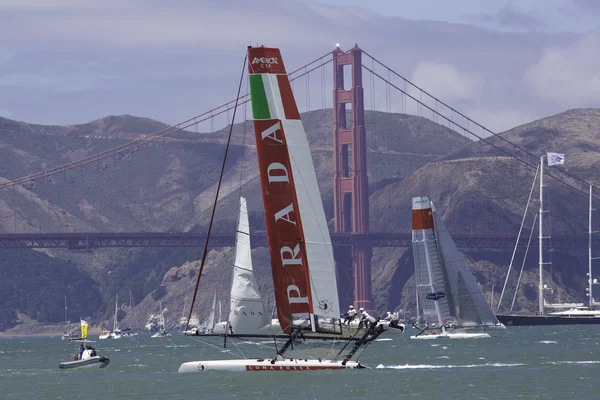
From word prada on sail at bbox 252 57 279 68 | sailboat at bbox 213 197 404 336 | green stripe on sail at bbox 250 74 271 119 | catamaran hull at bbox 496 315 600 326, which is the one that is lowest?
catamaran hull at bbox 496 315 600 326

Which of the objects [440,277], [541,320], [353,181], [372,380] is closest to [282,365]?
[372,380]

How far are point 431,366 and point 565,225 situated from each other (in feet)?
421

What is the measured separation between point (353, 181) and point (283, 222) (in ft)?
305

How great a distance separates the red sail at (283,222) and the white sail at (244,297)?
3.60m

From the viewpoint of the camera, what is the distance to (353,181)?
125 m

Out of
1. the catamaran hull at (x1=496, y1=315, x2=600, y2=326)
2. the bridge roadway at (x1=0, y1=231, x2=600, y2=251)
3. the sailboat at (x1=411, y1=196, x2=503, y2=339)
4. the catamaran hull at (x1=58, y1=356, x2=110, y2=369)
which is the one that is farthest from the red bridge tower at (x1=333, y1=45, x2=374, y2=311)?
the catamaran hull at (x1=58, y1=356, x2=110, y2=369)

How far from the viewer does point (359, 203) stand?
12306cm

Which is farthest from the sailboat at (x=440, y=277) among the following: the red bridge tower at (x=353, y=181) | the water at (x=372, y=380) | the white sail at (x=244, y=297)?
the red bridge tower at (x=353, y=181)

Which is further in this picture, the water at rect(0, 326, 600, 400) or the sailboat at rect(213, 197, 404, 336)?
the sailboat at rect(213, 197, 404, 336)

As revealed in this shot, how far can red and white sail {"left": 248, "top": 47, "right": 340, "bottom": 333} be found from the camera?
31969 mm

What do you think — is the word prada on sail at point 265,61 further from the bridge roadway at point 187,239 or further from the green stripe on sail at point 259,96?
the bridge roadway at point 187,239

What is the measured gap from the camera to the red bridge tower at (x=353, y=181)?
404 ft

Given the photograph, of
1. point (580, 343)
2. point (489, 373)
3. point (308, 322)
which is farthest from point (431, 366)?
point (580, 343)

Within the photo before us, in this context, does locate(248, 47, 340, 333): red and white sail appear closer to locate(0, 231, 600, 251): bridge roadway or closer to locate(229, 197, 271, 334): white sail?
locate(229, 197, 271, 334): white sail
